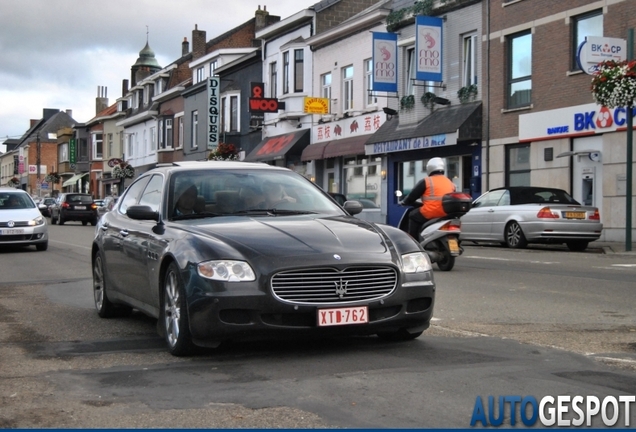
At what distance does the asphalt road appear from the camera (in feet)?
16.3

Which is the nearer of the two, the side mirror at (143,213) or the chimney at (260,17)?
the side mirror at (143,213)

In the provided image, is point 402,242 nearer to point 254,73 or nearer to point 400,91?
point 400,91

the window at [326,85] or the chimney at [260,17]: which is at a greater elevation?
the chimney at [260,17]

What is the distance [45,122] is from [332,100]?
9612 cm

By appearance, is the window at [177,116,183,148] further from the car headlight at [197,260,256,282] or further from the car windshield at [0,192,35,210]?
the car headlight at [197,260,256,282]

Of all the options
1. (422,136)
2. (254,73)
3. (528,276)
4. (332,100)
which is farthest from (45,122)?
(528,276)

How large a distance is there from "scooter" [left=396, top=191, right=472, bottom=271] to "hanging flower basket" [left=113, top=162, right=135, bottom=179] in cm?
5598

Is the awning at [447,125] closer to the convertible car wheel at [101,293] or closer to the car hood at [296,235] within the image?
the convertible car wheel at [101,293]

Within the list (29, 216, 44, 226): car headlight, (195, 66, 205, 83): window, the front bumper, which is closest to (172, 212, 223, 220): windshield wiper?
the front bumper

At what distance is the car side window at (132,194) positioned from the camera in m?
9.01

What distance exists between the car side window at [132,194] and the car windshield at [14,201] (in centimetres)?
1400

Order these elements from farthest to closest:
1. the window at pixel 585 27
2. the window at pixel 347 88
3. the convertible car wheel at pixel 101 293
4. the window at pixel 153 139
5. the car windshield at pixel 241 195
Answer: the window at pixel 153 139 → the window at pixel 347 88 → the window at pixel 585 27 → the convertible car wheel at pixel 101 293 → the car windshield at pixel 241 195

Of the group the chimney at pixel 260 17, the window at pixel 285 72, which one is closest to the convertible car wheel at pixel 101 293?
the window at pixel 285 72

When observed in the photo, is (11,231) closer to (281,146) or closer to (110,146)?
(281,146)
